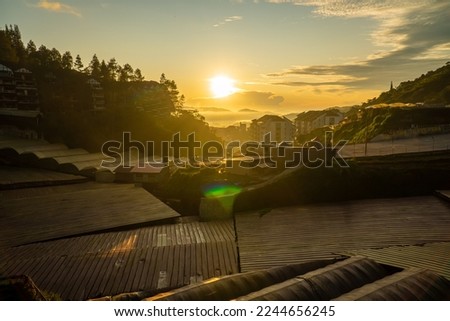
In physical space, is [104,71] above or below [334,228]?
above

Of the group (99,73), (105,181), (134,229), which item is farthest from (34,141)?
(134,229)

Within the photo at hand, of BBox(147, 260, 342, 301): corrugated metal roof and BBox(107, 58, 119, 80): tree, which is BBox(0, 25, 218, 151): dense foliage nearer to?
BBox(107, 58, 119, 80): tree

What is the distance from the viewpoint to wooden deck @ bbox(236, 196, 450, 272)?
545 inches

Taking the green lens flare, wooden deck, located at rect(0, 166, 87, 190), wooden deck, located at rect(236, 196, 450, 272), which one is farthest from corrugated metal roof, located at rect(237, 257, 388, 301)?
wooden deck, located at rect(0, 166, 87, 190)

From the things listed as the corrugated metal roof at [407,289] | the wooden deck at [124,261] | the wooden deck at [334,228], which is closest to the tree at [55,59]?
the wooden deck at [124,261]

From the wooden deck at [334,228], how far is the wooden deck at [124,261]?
46.9 inches

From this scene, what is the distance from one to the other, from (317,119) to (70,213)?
271 feet

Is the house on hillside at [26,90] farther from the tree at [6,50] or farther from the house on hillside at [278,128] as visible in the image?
the house on hillside at [278,128]

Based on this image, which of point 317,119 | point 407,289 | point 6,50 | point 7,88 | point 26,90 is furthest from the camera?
→ point 317,119

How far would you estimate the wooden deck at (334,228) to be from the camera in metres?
13.9

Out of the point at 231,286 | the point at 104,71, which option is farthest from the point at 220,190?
the point at 104,71

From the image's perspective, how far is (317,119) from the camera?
315 feet

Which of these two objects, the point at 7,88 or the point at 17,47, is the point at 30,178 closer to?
the point at 7,88

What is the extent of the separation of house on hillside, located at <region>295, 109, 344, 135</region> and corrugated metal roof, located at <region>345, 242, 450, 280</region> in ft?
241
